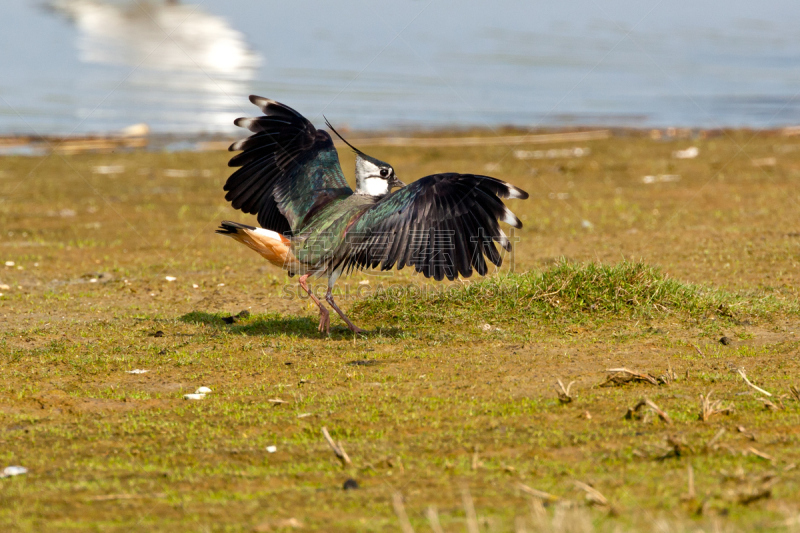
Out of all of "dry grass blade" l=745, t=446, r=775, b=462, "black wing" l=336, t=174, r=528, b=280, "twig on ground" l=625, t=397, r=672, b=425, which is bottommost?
"twig on ground" l=625, t=397, r=672, b=425

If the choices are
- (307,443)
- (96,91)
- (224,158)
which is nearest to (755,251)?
(307,443)

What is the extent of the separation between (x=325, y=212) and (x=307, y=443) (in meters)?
2.54

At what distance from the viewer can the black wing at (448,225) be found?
219 inches

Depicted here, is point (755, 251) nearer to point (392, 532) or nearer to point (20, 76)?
point (392, 532)

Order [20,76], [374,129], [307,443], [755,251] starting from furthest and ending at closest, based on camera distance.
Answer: [20,76], [374,129], [755,251], [307,443]

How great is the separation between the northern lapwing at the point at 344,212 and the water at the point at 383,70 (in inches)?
477

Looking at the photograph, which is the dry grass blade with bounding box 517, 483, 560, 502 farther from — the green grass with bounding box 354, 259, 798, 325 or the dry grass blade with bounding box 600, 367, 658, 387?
the green grass with bounding box 354, 259, 798, 325

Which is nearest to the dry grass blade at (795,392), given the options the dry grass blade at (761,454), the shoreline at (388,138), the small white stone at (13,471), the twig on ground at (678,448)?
the dry grass blade at (761,454)

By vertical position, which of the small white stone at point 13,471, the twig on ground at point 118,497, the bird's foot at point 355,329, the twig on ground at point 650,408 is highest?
the twig on ground at point 650,408

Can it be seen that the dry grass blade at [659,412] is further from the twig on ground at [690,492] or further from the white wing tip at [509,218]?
the white wing tip at [509,218]

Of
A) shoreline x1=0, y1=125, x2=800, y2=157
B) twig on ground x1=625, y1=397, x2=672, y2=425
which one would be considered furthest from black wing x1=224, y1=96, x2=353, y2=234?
shoreline x1=0, y1=125, x2=800, y2=157

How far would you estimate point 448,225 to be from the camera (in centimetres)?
561

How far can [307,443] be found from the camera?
4.00 m

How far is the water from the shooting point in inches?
795
